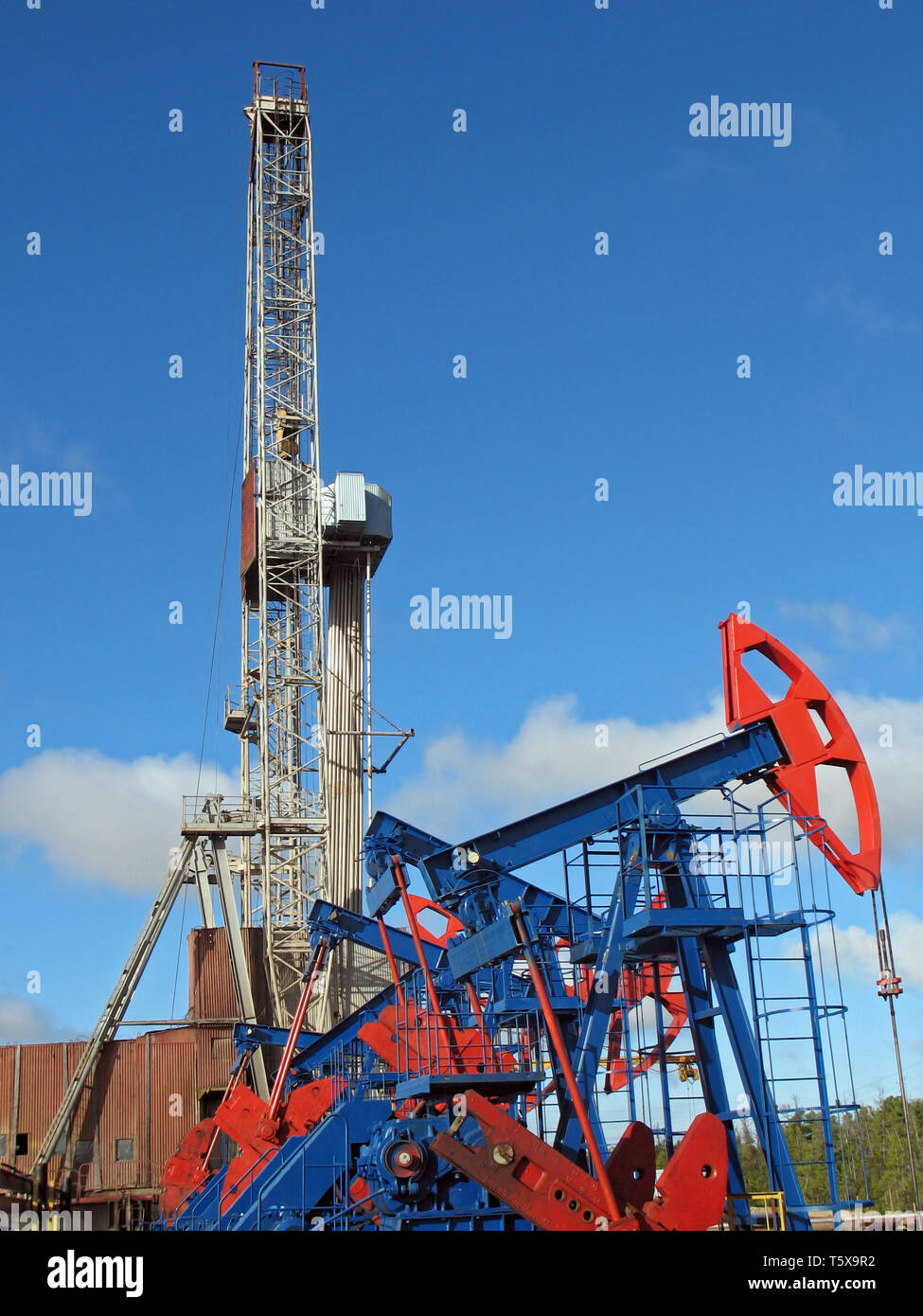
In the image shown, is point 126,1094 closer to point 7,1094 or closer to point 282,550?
point 7,1094

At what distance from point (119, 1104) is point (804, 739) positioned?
21.9 metres

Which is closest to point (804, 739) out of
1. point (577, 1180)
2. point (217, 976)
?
point (577, 1180)

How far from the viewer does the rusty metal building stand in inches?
1308

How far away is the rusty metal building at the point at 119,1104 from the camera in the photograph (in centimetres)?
3322

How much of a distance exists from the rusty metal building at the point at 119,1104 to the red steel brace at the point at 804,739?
66.0 feet

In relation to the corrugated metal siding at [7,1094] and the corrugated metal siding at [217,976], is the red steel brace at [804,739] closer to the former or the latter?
the corrugated metal siding at [217,976]

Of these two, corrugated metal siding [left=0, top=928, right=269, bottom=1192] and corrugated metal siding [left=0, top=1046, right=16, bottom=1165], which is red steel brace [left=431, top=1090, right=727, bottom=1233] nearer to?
corrugated metal siding [left=0, top=928, right=269, bottom=1192]

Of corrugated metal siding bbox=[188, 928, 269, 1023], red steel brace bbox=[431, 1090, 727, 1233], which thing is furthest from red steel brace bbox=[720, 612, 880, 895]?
corrugated metal siding bbox=[188, 928, 269, 1023]

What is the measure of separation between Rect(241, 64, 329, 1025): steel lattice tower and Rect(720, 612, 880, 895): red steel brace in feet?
66.6

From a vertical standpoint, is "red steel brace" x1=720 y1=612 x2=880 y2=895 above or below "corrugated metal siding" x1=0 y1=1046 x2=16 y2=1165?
above

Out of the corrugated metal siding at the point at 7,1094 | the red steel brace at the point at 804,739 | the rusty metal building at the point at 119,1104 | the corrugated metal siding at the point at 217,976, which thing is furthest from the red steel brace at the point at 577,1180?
the corrugated metal siding at the point at 7,1094
